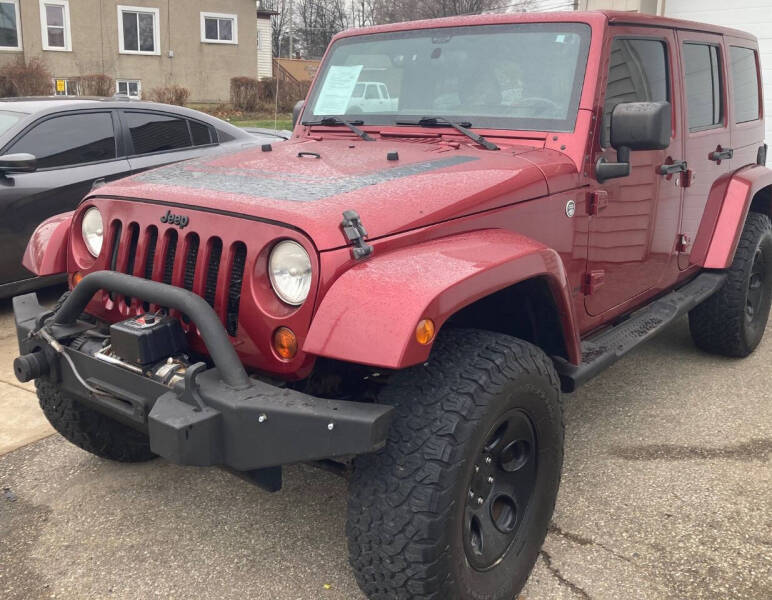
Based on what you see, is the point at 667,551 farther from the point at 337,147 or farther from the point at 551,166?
the point at 337,147

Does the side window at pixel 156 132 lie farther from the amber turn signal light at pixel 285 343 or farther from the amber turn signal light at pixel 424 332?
the amber turn signal light at pixel 424 332

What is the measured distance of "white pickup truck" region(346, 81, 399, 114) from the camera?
3.55m

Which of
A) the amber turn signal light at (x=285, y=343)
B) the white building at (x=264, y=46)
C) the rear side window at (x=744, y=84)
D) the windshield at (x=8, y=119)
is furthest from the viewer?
the white building at (x=264, y=46)

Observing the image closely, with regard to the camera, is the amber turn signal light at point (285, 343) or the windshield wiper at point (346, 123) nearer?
the amber turn signal light at point (285, 343)

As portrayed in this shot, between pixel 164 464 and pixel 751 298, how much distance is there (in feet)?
12.0

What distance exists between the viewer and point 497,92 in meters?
3.27

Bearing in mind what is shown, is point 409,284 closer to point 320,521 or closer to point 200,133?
point 320,521

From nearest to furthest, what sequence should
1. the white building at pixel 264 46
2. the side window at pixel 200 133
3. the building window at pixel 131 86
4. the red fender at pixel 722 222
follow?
the red fender at pixel 722 222, the side window at pixel 200 133, the building window at pixel 131 86, the white building at pixel 264 46

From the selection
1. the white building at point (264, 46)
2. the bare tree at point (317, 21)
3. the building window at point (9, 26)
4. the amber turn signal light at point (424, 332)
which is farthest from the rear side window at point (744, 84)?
the bare tree at point (317, 21)

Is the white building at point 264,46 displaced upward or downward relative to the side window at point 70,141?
upward

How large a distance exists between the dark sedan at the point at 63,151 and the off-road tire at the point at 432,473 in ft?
11.2

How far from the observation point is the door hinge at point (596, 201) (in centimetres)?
313

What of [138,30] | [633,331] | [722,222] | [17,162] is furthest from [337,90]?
[138,30]

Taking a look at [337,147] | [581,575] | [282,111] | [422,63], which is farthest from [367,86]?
[282,111]
